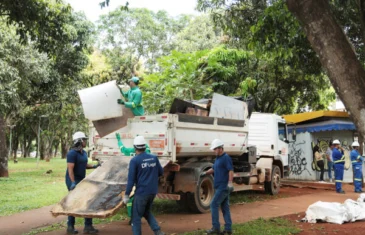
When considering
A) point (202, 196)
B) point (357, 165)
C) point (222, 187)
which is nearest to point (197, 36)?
point (357, 165)

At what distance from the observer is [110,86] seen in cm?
875

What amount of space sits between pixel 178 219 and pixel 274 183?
5.40m

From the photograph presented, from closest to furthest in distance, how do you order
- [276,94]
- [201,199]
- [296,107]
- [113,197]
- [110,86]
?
1. [113,197]
2. [110,86]
3. [201,199]
4. [276,94]
5. [296,107]

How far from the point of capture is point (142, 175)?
6.16 metres

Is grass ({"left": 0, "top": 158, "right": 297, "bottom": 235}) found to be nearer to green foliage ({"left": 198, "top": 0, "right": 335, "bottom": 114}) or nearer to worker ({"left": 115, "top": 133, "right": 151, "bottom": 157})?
worker ({"left": 115, "top": 133, "right": 151, "bottom": 157})

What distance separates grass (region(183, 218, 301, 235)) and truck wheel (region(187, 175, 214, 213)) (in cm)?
144

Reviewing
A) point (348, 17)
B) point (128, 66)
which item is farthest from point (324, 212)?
point (128, 66)

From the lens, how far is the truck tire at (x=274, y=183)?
509 inches

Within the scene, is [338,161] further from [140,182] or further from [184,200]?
[140,182]

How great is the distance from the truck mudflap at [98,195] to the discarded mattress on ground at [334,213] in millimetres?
3191

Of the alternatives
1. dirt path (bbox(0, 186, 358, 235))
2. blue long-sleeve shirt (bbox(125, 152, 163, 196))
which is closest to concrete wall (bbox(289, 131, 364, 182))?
dirt path (bbox(0, 186, 358, 235))

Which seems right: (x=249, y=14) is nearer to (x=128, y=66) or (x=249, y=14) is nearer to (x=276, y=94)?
(x=276, y=94)

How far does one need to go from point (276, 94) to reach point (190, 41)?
12414 millimetres

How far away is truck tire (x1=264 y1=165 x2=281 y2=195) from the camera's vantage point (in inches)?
509
